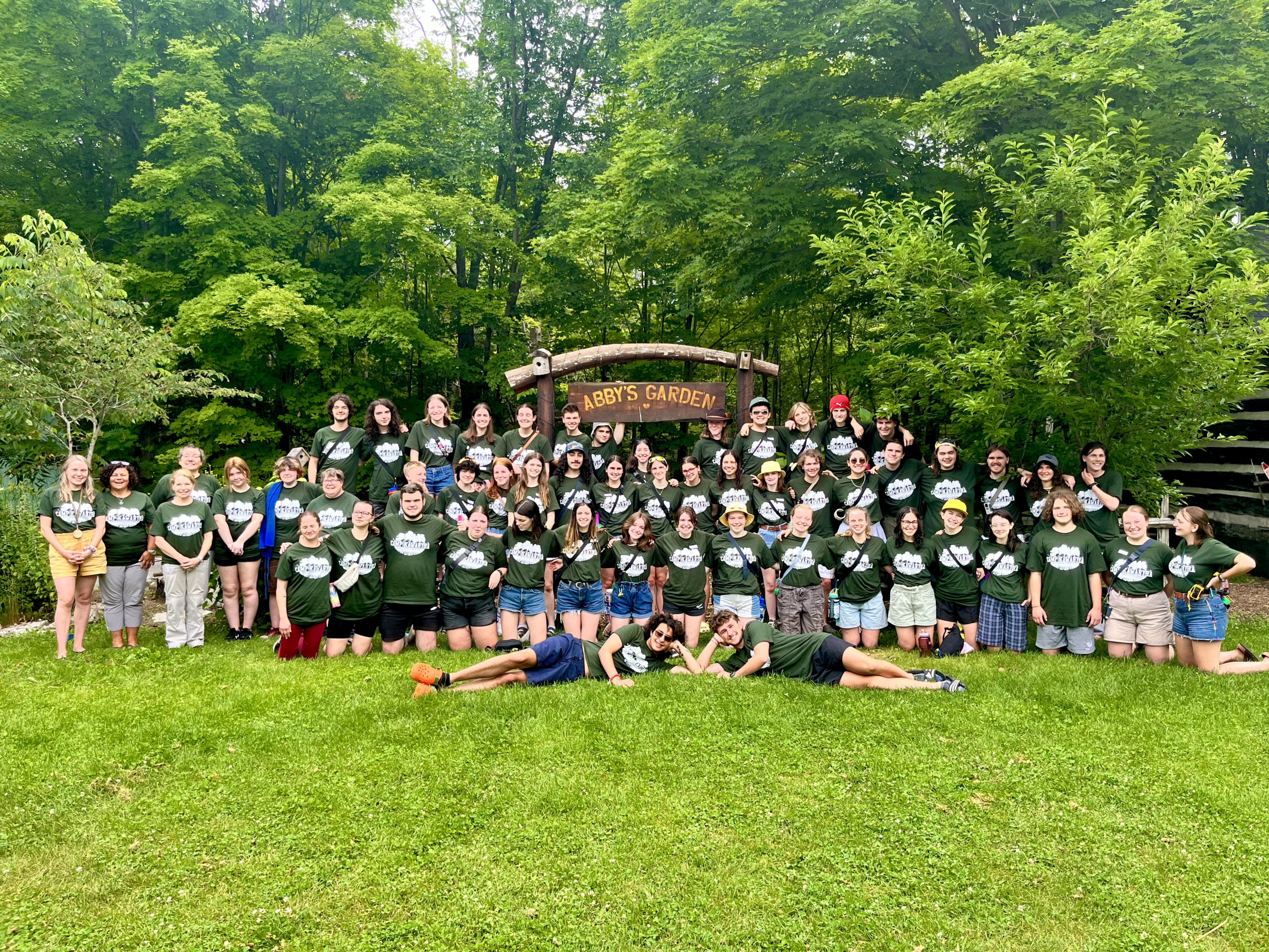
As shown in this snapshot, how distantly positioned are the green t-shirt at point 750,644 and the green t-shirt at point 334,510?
14.3 ft

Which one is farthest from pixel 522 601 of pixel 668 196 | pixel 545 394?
pixel 668 196

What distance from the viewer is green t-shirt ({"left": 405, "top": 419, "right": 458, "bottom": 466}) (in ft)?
31.8

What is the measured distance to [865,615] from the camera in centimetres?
870

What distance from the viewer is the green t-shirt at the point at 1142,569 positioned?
7621 millimetres

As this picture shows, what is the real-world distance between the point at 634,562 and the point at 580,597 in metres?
0.69

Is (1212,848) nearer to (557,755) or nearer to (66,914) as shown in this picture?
(557,755)

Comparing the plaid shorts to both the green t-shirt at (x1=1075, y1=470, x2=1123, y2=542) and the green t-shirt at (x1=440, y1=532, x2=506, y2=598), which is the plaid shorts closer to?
the green t-shirt at (x1=1075, y1=470, x2=1123, y2=542)

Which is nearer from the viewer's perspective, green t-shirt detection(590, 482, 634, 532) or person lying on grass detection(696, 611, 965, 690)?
person lying on grass detection(696, 611, 965, 690)

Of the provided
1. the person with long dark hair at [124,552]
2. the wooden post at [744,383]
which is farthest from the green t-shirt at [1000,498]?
the person with long dark hair at [124,552]

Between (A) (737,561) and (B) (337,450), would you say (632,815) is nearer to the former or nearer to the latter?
(A) (737,561)

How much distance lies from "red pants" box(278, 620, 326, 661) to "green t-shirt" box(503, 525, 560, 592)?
1.98 meters

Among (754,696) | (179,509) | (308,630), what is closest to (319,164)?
(179,509)

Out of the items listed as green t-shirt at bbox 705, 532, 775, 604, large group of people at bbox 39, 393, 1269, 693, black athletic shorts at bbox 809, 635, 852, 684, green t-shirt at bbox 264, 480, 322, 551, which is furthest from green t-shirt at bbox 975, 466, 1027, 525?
green t-shirt at bbox 264, 480, 322, 551

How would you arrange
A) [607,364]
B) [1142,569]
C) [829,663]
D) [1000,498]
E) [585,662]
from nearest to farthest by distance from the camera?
[829,663]
[585,662]
[1142,569]
[1000,498]
[607,364]
